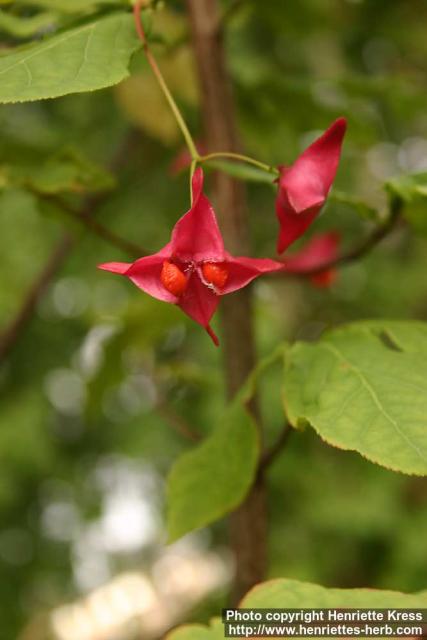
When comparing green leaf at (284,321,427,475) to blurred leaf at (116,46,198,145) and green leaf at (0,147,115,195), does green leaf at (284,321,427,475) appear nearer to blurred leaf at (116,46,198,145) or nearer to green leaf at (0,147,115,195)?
green leaf at (0,147,115,195)

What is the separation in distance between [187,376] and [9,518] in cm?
120

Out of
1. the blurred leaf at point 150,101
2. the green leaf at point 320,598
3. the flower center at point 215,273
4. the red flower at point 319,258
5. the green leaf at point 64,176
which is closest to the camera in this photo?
the green leaf at point 320,598

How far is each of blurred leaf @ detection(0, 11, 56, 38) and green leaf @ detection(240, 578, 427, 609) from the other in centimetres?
55

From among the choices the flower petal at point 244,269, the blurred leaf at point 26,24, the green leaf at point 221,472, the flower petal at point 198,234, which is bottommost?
the green leaf at point 221,472

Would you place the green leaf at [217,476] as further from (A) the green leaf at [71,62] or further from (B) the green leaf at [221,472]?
(A) the green leaf at [71,62]

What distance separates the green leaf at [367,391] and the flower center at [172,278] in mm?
140

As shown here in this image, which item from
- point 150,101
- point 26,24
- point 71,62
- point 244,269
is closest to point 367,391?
→ point 244,269

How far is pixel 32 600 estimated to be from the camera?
244 centimetres

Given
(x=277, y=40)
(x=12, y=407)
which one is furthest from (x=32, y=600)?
(x=277, y=40)

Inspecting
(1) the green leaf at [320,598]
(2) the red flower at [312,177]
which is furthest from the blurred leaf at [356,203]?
(1) the green leaf at [320,598]

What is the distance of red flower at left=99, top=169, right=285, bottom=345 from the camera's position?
23.5 inches

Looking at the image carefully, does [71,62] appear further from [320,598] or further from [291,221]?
[320,598]

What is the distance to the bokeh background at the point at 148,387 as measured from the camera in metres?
1.78

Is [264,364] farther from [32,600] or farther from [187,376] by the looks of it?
[32,600]
